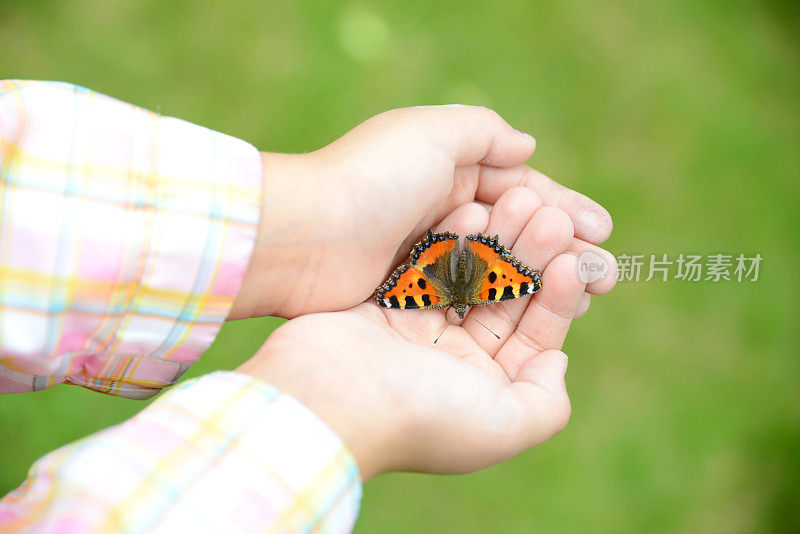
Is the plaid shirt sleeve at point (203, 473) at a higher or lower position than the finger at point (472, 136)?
lower

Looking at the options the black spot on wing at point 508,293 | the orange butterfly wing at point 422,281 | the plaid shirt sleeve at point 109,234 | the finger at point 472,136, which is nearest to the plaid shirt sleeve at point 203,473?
the plaid shirt sleeve at point 109,234

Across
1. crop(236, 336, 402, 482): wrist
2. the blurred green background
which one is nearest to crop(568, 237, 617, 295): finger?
crop(236, 336, 402, 482): wrist

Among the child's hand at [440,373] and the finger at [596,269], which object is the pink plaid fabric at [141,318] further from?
the finger at [596,269]

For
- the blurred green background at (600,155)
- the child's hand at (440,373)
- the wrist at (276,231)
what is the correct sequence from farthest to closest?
the blurred green background at (600,155), the wrist at (276,231), the child's hand at (440,373)

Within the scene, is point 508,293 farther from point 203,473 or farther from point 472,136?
point 203,473

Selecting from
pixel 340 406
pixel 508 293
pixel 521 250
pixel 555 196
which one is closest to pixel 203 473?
pixel 340 406

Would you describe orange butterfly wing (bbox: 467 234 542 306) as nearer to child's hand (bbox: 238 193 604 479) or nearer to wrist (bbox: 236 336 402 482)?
child's hand (bbox: 238 193 604 479)
